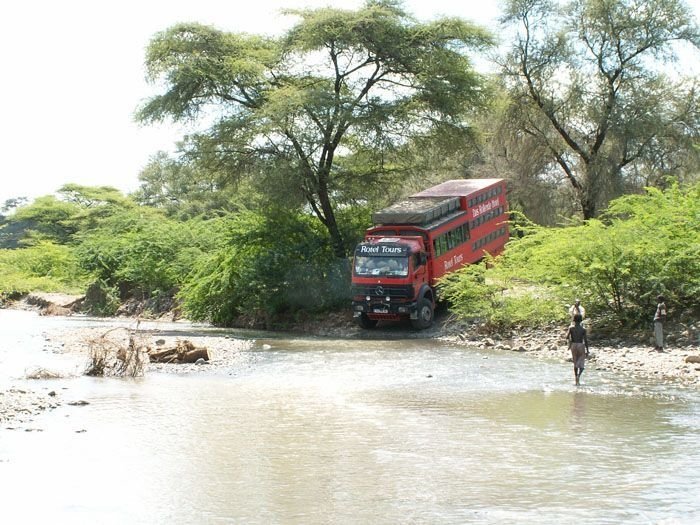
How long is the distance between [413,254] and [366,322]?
3151mm

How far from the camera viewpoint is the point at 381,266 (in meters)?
26.0

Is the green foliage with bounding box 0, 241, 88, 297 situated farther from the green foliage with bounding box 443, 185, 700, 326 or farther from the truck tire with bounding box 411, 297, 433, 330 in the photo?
the green foliage with bounding box 443, 185, 700, 326

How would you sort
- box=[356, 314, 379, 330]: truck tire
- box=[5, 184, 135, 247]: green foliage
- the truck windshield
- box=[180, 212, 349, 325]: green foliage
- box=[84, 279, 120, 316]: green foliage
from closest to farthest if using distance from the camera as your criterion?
the truck windshield
box=[356, 314, 379, 330]: truck tire
box=[180, 212, 349, 325]: green foliage
box=[84, 279, 120, 316]: green foliage
box=[5, 184, 135, 247]: green foliage

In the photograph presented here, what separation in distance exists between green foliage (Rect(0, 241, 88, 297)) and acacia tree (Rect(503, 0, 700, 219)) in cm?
2403

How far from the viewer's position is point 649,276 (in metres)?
21.6

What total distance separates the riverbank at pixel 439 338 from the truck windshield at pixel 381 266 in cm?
207

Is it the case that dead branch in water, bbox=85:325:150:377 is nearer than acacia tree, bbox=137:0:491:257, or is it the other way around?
dead branch in water, bbox=85:325:150:377

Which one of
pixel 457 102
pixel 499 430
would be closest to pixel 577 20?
pixel 457 102

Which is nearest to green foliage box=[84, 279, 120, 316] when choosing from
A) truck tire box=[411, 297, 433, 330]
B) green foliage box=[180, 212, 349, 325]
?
green foliage box=[180, 212, 349, 325]

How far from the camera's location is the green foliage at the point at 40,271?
4875 centimetres

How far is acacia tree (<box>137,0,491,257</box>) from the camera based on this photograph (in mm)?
29609

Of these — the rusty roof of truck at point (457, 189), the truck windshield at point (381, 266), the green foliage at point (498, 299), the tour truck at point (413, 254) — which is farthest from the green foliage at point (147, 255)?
the green foliage at point (498, 299)

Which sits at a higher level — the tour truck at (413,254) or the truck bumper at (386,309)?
the tour truck at (413,254)

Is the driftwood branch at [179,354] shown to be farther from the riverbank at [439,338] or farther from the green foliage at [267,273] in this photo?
the green foliage at [267,273]
